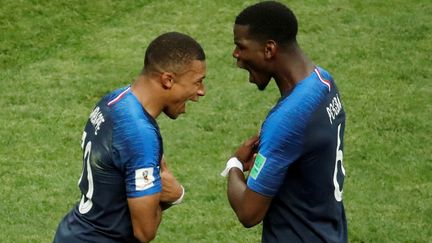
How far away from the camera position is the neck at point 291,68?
17.5 ft

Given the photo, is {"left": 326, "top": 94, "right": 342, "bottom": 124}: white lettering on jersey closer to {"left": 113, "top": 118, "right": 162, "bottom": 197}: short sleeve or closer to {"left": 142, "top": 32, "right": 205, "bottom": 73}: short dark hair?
{"left": 142, "top": 32, "right": 205, "bottom": 73}: short dark hair

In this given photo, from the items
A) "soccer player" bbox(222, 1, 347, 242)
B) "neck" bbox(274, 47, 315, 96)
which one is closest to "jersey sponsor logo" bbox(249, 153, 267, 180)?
"soccer player" bbox(222, 1, 347, 242)

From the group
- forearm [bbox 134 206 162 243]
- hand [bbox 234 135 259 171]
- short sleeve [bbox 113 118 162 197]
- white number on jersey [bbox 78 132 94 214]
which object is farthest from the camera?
hand [bbox 234 135 259 171]

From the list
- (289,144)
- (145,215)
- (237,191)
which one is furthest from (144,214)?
(289,144)

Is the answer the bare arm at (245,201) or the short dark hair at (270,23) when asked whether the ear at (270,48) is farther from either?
the bare arm at (245,201)

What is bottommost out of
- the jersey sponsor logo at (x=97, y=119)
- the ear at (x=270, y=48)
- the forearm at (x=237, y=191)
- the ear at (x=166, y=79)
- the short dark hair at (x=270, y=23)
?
the forearm at (x=237, y=191)

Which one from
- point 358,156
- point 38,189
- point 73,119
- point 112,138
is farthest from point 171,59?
Result: point 73,119

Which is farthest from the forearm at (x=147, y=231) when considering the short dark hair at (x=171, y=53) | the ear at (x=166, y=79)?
the short dark hair at (x=171, y=53)

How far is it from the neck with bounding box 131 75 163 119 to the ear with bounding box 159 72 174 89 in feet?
0.14

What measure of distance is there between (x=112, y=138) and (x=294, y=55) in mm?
1015

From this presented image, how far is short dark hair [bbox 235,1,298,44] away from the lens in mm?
5336

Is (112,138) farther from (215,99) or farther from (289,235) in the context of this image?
(215,99)

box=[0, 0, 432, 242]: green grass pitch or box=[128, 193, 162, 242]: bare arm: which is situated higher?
box=[128, 193, 162, 242]: bare arm

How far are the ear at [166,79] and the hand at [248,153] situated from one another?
571 millimetres
